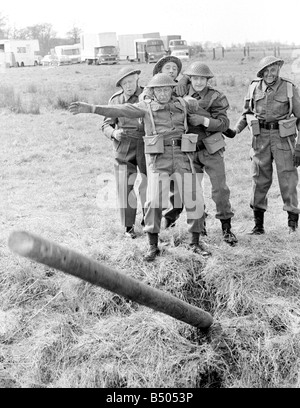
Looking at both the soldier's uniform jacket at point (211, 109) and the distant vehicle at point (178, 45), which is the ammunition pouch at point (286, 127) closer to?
the soldier's uniform jacket at point (211, 109)

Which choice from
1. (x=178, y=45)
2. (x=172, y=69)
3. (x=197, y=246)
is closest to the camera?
(x=197, y=246)

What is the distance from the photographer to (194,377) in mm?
4355

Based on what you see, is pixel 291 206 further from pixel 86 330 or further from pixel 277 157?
pixel 86 330

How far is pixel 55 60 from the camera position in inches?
1633

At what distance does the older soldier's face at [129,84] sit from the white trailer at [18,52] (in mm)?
34061

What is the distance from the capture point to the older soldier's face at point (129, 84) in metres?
6.12

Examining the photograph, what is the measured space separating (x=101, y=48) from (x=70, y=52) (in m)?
7.32

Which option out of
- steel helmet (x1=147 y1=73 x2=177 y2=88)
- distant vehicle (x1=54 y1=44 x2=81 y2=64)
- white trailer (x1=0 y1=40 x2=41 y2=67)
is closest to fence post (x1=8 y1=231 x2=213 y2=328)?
steel helmet (x1=147 y1=73 x2=177 y2=88)

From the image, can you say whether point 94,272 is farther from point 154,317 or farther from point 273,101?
point 273,101

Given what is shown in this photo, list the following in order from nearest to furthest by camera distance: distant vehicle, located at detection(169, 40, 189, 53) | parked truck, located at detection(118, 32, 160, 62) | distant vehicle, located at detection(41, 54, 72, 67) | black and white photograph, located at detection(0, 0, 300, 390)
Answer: black and white photograph, located at detection(0, 0, 300, 390)
distant vehicle, located at detection(169, 40, 189, 53)
distant vehicle, located at detection(41, 54, 72, 67)
parked truck, located at detection(118, 32, 160, 62)

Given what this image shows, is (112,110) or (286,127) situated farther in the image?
(286,127)

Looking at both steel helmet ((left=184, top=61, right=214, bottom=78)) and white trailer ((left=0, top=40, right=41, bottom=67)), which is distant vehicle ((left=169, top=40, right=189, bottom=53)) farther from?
steel helmet ((left=184, top=61, right=214, bottom=78))

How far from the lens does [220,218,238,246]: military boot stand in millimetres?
5871

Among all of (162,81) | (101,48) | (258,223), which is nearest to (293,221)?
(258,223)
